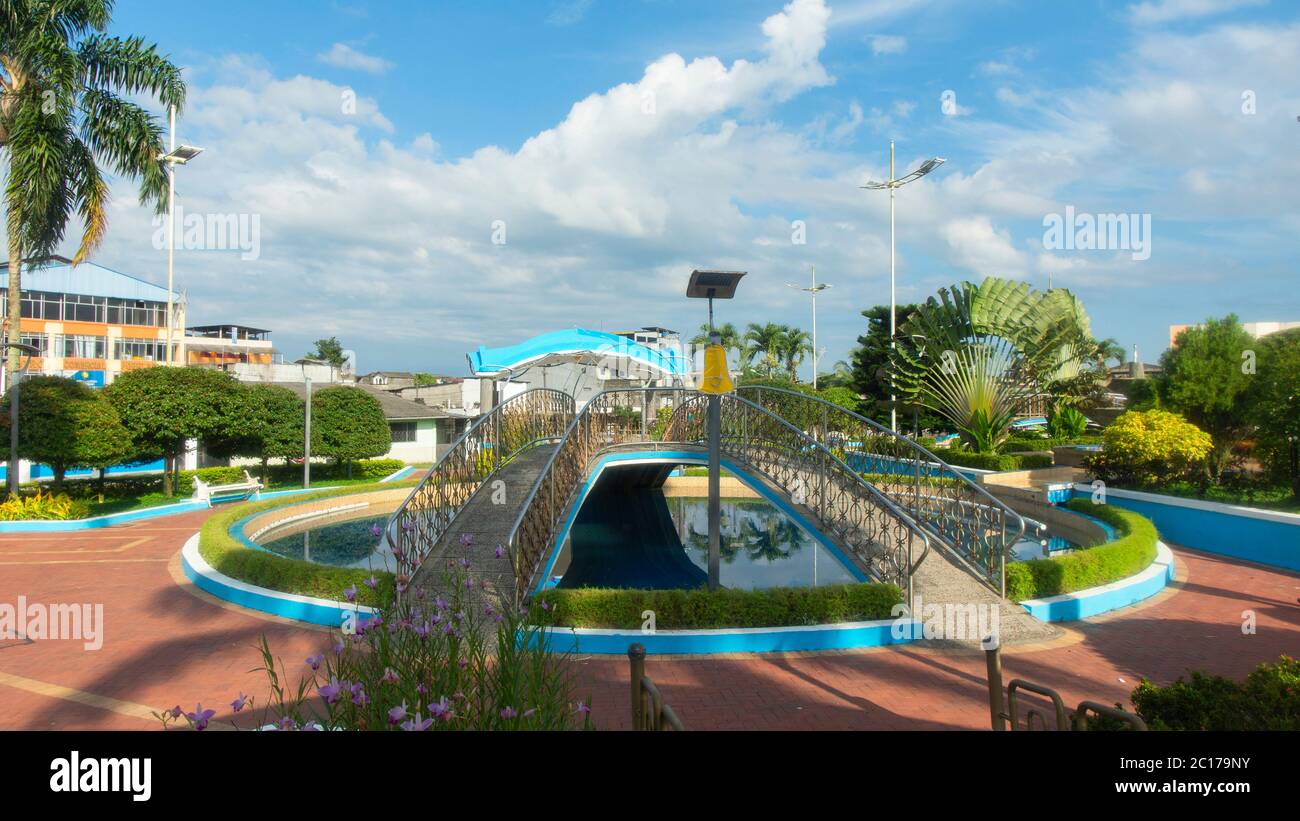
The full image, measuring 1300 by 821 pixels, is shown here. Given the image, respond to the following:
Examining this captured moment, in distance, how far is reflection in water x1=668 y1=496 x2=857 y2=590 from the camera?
14.3 metres

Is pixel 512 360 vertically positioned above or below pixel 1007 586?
above

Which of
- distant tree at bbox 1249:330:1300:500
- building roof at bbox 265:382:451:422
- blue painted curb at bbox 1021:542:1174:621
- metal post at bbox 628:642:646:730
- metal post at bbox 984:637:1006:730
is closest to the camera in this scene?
metal post at bbox 628:642:646:730

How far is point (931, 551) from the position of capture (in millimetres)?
10398

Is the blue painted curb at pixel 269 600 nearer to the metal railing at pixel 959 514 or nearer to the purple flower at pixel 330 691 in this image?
the purple flower at pixel 330 691

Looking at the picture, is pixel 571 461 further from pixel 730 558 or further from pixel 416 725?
pixel 416 725

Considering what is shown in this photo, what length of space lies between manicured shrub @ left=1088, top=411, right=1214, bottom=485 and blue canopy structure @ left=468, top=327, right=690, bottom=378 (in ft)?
44.5

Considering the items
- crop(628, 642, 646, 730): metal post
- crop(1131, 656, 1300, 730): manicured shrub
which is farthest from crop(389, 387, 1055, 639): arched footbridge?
crop(1131, 656, 1300, 730): manicured shrub

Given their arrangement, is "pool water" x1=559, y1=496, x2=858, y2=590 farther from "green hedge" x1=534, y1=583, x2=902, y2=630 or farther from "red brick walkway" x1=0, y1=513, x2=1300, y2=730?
"red brick walkway" x1=0, y1=513, x2=1300, y2=730

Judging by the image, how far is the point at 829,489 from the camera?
1127 centimetres

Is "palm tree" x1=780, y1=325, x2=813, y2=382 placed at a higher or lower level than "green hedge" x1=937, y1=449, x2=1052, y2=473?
higher

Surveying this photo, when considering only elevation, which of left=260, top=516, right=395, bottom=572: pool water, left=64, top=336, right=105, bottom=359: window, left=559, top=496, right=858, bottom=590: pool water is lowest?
left=559, top=496, right=858, bottom=590: pool water
